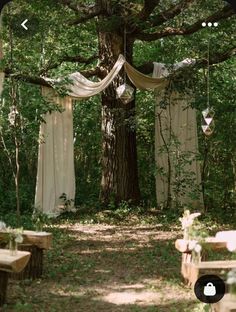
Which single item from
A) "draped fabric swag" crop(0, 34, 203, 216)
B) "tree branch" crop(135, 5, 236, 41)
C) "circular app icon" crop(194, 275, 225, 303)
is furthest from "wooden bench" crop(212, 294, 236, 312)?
"draped fabric swag" crop(0, 34, 203, 216)

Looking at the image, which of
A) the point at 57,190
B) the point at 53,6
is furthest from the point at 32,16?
the point at 57,190

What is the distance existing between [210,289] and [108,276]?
247 cm

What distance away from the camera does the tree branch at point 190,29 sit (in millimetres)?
5859

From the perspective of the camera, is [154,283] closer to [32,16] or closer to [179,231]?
[179,231]

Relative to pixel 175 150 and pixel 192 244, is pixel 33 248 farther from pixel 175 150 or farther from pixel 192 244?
pixel 175 150

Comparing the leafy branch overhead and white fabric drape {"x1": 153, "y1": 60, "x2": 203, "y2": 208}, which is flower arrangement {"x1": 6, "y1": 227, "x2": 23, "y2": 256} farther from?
white fabric drape {"x1": 153, "y1": 60, "x2": 203, "y2": 208}

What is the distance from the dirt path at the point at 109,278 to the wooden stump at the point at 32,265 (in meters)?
0.09

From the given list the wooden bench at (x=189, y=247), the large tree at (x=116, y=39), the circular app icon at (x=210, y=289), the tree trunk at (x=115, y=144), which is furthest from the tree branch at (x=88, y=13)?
the circular app icon at (x=210, y=289)

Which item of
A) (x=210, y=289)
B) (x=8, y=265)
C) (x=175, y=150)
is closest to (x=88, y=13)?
(x=175, y=150)

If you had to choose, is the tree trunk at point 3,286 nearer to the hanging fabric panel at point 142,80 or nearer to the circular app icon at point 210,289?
the circular app icon at point 210,289

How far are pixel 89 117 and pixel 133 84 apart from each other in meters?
1.76

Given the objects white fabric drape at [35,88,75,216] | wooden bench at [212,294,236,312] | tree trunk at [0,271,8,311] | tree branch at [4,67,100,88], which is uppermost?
tree branch at [4,67,100,88]

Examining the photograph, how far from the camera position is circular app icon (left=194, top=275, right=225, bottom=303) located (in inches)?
69.4

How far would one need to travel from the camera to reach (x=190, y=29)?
639 centimetres
